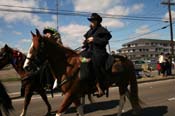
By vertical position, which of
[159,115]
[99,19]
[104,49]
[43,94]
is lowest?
[159,115]

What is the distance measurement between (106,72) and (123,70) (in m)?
0.90

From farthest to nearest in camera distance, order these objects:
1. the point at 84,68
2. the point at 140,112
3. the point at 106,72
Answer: the point at 140,112
the point at 106,72
the point at 84,68

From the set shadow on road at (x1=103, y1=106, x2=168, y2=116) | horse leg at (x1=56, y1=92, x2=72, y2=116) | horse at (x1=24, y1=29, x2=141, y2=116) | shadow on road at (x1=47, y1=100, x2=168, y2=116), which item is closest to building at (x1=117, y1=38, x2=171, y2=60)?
shadow on road at (x1=47, y1=100, x2=168, y2=116)

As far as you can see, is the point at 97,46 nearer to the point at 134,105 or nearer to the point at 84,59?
the point at 84,59

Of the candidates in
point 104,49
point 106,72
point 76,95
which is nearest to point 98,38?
point 104,49

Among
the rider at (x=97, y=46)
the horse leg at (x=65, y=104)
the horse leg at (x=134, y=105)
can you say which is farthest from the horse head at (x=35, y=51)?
the horse leg at (x=134, y=105)

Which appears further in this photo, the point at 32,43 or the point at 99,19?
the point at 99,19

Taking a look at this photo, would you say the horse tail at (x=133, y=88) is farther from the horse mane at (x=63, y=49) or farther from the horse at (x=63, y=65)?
the horse mane at (x=63, y=49)

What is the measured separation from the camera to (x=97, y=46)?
7961mm

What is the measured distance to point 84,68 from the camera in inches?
301

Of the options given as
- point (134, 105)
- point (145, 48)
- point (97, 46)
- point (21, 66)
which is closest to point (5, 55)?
point (21, 66)

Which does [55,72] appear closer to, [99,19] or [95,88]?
[95,88]

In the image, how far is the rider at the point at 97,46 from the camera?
25.9 feet

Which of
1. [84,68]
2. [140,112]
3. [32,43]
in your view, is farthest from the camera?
[140,112]
